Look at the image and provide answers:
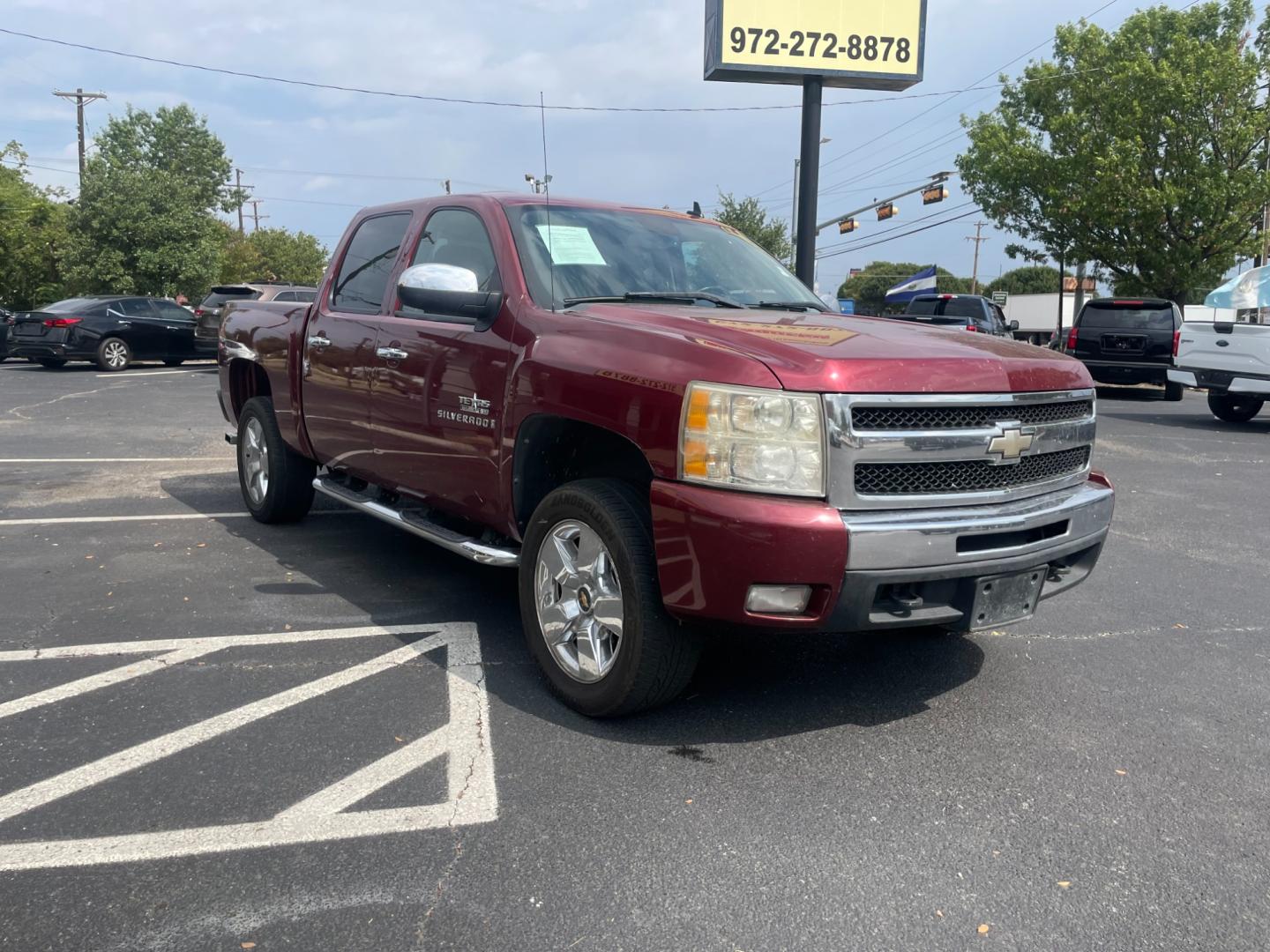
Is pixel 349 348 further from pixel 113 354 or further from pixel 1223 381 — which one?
pixel 113 354

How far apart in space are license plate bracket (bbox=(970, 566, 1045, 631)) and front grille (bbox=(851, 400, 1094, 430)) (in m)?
0.50

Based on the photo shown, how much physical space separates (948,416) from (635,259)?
175 centimetres

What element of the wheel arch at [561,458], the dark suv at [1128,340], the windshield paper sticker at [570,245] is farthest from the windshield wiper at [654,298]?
the dark suv at [1128,340]

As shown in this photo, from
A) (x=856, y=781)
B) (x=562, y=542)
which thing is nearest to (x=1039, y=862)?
(x=856, y=781)

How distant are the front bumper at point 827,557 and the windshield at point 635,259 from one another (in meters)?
1.35

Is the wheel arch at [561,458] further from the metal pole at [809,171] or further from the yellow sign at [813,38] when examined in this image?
the yellow sign at [813,38]

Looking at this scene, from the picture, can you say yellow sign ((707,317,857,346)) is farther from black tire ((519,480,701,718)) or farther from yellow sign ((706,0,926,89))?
yellow sign ((706,0,926,89))

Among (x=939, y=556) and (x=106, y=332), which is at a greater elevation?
(x=106, y=332)

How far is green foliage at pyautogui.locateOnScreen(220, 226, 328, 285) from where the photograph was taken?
56.6 meters

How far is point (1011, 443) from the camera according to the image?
138 inches

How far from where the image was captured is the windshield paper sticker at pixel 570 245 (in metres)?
4.40

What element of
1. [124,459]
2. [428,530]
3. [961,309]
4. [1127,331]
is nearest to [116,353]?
[124,459]

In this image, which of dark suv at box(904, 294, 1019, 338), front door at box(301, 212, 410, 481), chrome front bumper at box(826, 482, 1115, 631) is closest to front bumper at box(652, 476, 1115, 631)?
chrome front bumper at box(826, 482, 1115, 631)

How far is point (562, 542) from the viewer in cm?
374
